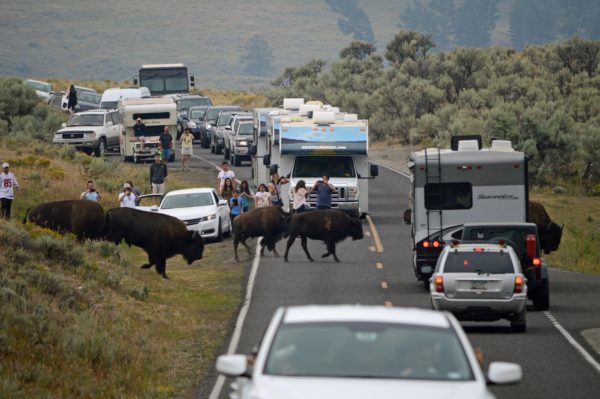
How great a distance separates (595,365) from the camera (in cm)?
1922

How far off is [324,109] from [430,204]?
1548cm

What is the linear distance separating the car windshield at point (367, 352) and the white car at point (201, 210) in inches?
1066

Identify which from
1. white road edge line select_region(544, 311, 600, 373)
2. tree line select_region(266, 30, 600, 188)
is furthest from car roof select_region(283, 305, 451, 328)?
tree line select_region(266, 30, 600, 188)

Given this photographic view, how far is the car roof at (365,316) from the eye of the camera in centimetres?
1078

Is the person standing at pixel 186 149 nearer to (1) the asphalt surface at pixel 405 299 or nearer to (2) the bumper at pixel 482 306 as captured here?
(1) the asphalt surface at pixel 405 299

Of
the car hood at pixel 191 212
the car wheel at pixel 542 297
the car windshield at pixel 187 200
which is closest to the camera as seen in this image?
the car wheel at pixel 542 297

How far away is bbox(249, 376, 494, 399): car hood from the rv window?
1876cm

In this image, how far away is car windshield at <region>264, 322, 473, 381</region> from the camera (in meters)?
10.2

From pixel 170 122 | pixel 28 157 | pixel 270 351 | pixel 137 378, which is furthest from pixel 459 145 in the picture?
pixel 170 122

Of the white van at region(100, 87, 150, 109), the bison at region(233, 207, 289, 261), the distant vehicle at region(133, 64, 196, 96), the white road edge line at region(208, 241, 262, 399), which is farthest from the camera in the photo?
the distant vehicle at region(133, 64, 196, 96)

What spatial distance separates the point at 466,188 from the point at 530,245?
13.7 feet

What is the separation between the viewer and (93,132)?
60.8 m

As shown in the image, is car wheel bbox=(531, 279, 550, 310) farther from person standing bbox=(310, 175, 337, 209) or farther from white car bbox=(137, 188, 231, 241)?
white car bbox=(137, 188, 231, 241)

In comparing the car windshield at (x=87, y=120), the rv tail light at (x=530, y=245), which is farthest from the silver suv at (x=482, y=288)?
the car windshield at (x=87, y=120)
